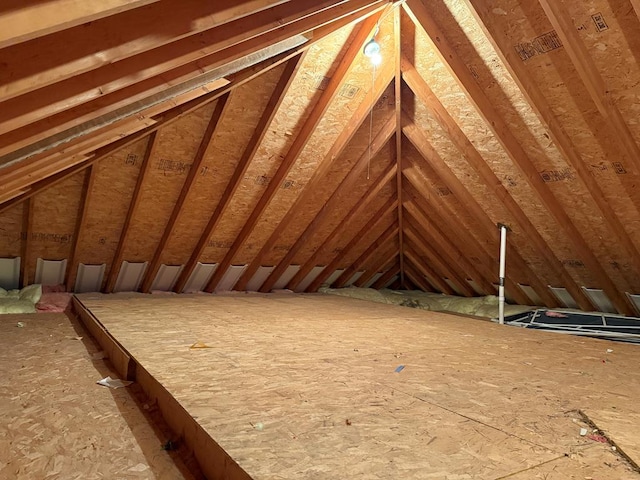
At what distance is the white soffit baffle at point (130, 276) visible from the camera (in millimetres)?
6426

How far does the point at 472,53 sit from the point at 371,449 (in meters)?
3.60

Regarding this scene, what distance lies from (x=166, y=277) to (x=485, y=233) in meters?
5.35

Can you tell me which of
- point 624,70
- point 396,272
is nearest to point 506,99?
point 624,70

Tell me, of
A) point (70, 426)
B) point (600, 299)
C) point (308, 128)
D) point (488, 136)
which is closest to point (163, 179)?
point (308, 128)

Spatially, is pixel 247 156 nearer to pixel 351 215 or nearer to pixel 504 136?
pixel 351 215

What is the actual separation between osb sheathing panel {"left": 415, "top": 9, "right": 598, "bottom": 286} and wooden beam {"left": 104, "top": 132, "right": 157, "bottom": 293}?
3115 mm

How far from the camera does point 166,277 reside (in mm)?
6922

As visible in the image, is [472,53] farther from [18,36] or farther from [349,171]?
[18,36]

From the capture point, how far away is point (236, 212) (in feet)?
19.7

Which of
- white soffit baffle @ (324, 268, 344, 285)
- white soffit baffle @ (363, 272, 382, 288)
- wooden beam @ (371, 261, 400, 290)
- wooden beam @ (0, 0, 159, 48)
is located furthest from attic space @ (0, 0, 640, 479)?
white soffit baffle @ (363, 272, 382, 288)

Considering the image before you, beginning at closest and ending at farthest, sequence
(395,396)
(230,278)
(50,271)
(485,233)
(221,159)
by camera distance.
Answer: (395,396) → (221,159) → (50,271) → (485,233) → (230,278)

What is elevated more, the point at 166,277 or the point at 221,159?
the point at 221,159

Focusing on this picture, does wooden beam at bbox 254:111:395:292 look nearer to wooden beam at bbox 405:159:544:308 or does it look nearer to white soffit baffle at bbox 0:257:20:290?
wooden beam at bbox 405:159:544:308

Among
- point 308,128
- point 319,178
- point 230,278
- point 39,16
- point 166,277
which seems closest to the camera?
point 39,16
